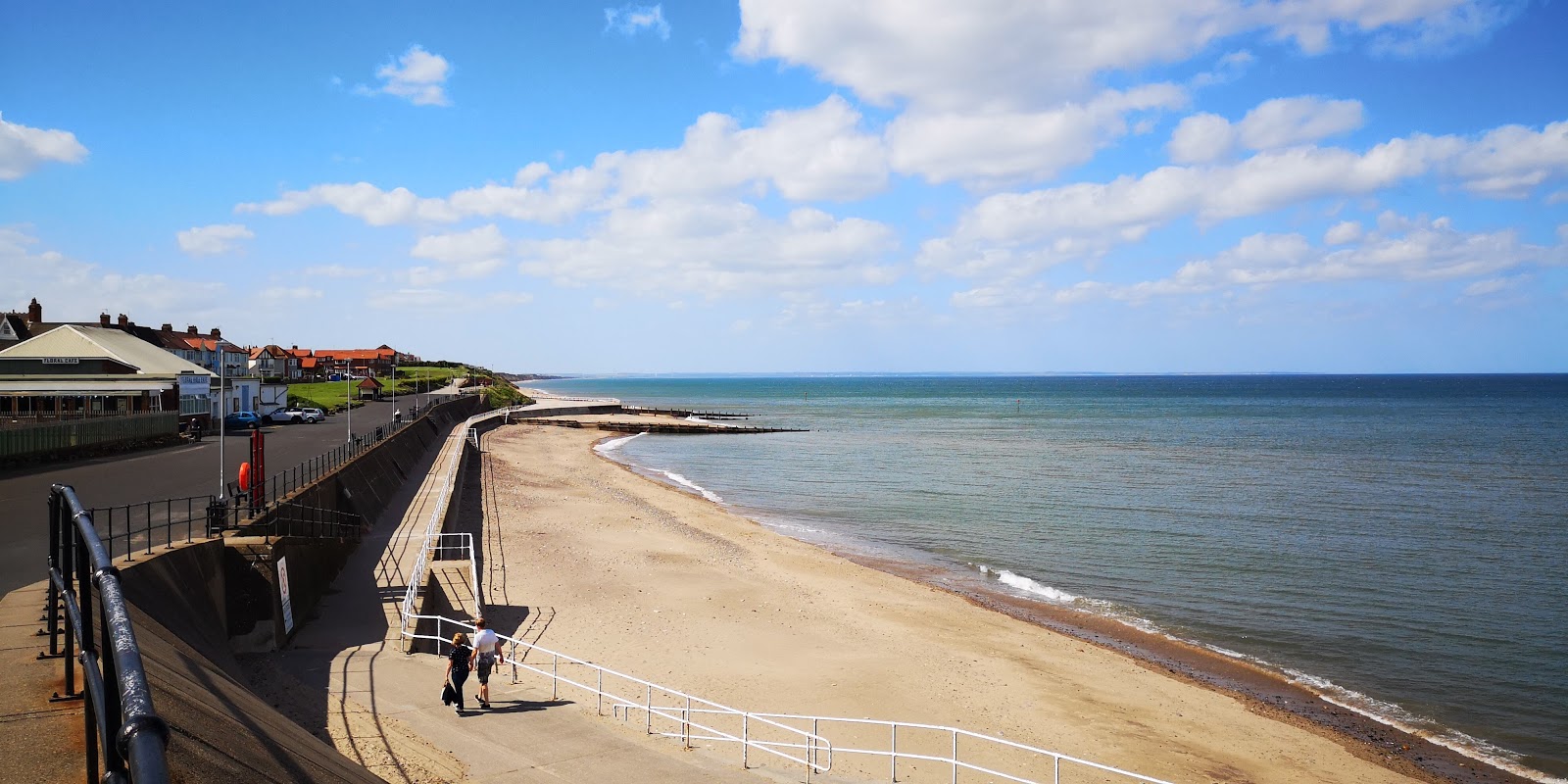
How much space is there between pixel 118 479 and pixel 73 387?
1865 cm

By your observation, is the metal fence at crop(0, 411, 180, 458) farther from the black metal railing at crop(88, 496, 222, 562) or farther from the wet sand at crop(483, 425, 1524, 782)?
the wet sand at crop(483, 425, 1524, 782)

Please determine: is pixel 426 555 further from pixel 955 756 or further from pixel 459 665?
pixel 955 756

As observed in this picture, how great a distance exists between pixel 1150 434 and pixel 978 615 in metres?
69.1

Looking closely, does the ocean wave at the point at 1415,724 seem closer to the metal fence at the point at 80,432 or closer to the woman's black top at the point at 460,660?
the woman's black top at the point at 460,660

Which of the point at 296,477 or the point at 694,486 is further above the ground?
the point at 296,477

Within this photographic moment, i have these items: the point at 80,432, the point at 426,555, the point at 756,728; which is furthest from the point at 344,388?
the point at 756,728

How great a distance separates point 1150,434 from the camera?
8644 centimetres

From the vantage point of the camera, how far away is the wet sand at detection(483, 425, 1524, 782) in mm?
15953

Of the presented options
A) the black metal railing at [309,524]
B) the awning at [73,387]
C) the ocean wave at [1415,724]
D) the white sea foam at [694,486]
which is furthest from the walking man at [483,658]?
the awning at [73,387]

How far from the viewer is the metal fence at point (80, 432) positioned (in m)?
28.8

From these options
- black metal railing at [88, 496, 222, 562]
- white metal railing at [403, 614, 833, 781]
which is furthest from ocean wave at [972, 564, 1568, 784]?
black metal railing at [88, 496, 222, 562]

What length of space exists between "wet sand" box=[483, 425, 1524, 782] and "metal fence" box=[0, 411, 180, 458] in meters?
14.4

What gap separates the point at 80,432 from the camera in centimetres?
3238

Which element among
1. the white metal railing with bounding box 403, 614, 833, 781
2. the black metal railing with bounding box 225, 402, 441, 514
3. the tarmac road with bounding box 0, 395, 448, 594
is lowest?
the white metal railing with bounding box 403, 614, 833, 781
